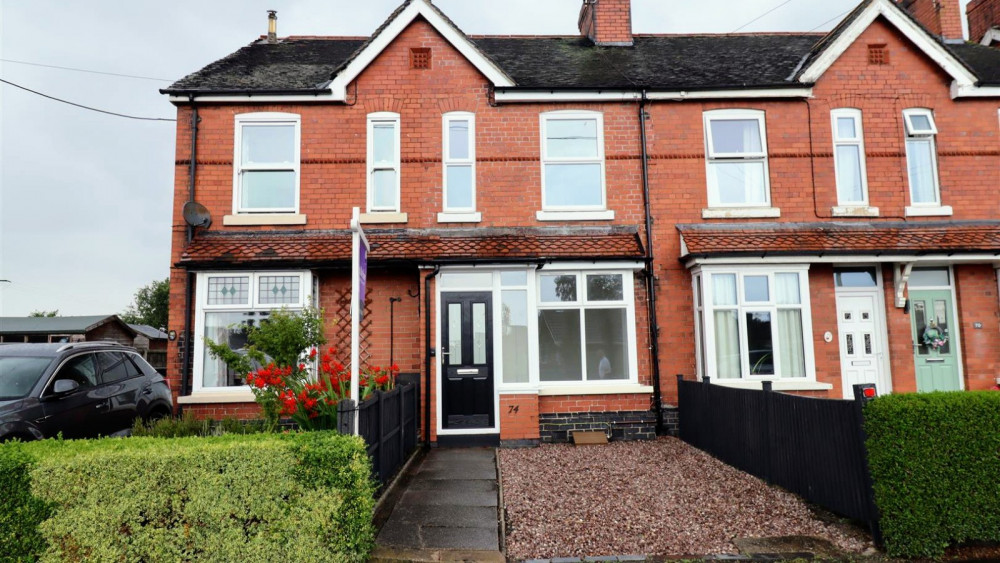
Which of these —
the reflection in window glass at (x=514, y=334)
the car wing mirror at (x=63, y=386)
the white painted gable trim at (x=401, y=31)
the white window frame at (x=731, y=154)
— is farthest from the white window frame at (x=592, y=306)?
the car wing mirror at (x=63, y=386)

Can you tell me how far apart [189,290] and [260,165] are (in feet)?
8.38

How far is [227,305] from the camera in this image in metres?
9.77

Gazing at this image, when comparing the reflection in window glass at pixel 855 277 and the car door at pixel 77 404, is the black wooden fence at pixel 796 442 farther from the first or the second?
the car door at pixel 77 404

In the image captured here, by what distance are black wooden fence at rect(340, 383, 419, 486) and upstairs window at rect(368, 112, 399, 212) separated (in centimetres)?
360

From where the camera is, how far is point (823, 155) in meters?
10.6

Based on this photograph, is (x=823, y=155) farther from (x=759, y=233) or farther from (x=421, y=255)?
(x=421, y=255)

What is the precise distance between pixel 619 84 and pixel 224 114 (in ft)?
23.9

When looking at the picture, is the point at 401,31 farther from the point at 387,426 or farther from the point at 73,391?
the point at 73,391

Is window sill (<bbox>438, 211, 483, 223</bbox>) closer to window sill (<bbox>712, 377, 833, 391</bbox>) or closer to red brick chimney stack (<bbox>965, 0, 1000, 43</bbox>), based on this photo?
window sill (<bbox>712, 377, 833, 391</bbox>)

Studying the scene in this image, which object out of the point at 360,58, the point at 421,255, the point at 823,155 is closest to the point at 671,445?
the point at 421,255

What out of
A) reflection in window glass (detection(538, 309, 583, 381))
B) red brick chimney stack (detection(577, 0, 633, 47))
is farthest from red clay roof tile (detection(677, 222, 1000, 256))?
red brick chimney stack (detection(577, 0, 633, 47))

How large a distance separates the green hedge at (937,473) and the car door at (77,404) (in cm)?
862

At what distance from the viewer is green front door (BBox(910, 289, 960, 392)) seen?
1027cm

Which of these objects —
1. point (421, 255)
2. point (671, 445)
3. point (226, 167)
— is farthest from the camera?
point (226, 167)
